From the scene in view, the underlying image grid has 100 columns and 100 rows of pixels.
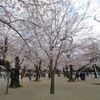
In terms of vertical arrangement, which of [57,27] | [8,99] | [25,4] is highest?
[57,27]

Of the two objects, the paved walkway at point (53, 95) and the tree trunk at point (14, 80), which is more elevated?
the tree trunk at point (14, 80)

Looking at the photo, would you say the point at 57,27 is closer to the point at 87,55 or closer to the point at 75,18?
the point at 75,18

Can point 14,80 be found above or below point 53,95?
above

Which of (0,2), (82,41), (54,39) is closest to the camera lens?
(0,2)

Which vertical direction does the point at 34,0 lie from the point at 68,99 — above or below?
above

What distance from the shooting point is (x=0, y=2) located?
4988 millimetres

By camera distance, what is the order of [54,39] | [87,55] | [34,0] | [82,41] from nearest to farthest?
[34,0]
[54,39]
[82,41]
[87,55]

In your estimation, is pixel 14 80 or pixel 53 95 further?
pixel 14 80

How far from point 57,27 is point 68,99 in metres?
5.95

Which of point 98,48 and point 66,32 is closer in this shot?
point 66,32

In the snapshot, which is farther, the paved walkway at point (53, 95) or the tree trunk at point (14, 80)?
the tree trunk at point (14, 80)

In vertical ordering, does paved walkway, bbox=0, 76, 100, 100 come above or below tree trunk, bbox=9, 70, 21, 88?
below

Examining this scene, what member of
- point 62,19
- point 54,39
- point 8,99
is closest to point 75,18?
point 62,19

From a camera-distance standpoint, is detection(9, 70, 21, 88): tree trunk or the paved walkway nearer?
the paved walkway
